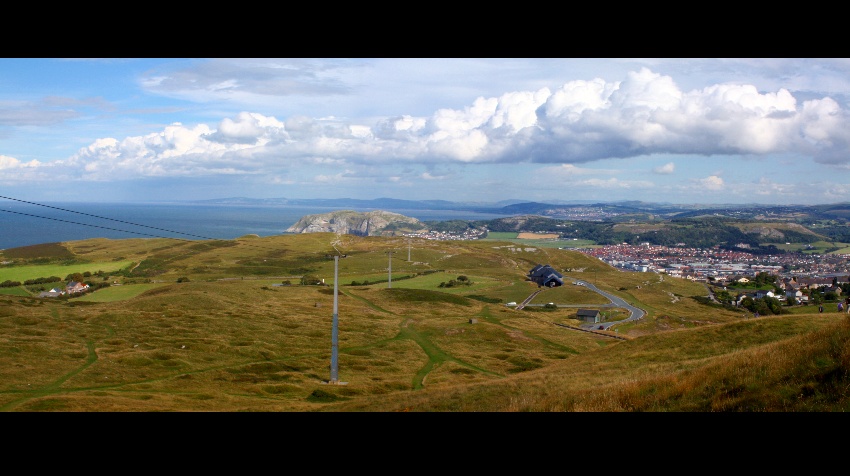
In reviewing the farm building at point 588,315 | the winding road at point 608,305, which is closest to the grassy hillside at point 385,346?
the winding road at point 608,305

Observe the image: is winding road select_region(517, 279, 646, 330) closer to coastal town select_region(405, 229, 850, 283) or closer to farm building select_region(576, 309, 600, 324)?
farm building select_region(576, 309, 600, 324)

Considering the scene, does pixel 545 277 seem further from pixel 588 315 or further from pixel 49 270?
pixel 49 270

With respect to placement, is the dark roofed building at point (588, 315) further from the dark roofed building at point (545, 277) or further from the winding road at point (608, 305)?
the dark roofed building at point (545, 277)

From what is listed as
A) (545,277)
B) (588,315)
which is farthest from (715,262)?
(588,315)
